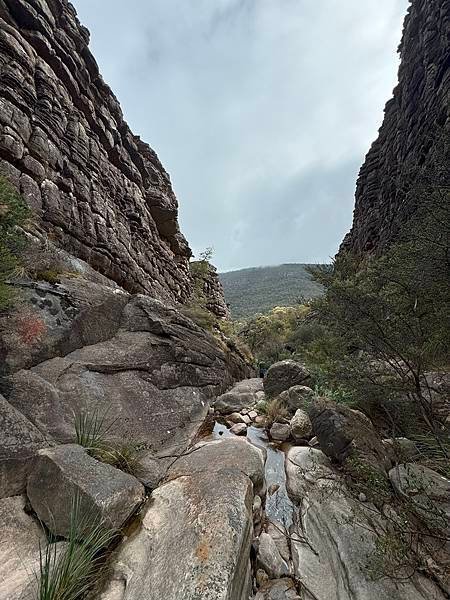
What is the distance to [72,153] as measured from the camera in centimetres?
1089

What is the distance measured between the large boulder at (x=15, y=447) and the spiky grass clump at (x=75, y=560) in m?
0.84

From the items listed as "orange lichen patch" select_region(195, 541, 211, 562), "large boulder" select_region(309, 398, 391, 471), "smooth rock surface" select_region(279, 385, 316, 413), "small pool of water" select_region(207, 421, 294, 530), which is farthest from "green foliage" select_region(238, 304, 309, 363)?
"orange lichen patch" select_region(195, 541, 211, 562)

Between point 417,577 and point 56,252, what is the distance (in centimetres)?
918

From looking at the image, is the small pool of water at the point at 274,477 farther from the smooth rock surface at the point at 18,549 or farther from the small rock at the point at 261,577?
the smooth rock surface at the point at 18,549

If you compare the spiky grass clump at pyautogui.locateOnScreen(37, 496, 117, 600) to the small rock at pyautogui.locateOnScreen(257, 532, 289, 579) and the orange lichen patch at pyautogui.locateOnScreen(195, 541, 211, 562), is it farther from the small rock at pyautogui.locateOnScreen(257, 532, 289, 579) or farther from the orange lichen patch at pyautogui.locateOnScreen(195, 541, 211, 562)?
the small rock at pyautogui.locateOnScreen(257, 532, 289, 579)

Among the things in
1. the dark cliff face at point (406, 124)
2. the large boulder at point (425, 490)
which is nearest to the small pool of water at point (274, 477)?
the large boulder at point (425, 490)

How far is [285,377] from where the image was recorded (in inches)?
376

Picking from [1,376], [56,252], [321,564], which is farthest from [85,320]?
[321,564]

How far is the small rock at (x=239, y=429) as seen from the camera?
6.69 meters

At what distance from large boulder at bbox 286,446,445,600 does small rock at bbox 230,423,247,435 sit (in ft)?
7.61

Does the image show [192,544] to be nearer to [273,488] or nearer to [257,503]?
[257,503]

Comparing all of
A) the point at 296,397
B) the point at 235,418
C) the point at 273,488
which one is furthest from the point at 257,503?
the point at 296,397

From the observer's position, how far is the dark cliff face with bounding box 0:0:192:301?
28.9ft

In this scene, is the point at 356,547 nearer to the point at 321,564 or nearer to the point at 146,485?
the point at 321,564
